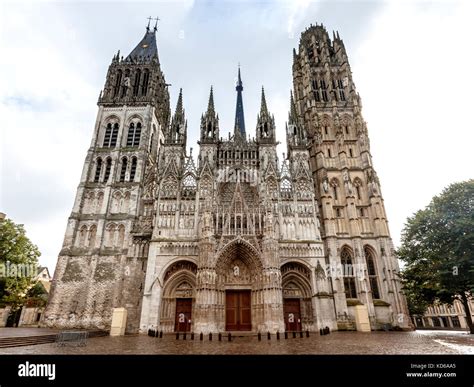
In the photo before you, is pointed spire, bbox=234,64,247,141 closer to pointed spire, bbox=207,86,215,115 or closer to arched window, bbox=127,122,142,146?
pointed spire, bbox=207,86,215,115

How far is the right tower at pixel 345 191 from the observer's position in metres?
24.2

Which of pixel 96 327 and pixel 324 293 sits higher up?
pixel 324 293

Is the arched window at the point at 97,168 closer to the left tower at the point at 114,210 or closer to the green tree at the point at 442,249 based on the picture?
the left tower at the point at 114,210

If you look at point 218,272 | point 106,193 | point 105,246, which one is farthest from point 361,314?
point 106,193

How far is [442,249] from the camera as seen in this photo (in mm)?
20141

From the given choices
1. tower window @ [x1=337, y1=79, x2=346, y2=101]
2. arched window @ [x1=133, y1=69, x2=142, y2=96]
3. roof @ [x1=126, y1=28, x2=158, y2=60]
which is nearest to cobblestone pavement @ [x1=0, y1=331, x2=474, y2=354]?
tower window @ [x1=337, y1=79, x2=346, y2=101]

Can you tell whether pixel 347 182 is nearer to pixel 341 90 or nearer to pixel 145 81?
pixel 341 90

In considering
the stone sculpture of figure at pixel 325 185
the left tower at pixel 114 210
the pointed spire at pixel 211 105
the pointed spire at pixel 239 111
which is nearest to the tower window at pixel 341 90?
the stone sculpture of figure at pixel 325 185

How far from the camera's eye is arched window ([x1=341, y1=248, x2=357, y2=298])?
24969 millimetres

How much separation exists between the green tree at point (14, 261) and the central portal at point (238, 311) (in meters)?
19.7

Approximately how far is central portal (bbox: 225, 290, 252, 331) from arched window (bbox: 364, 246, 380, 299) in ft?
40.4
